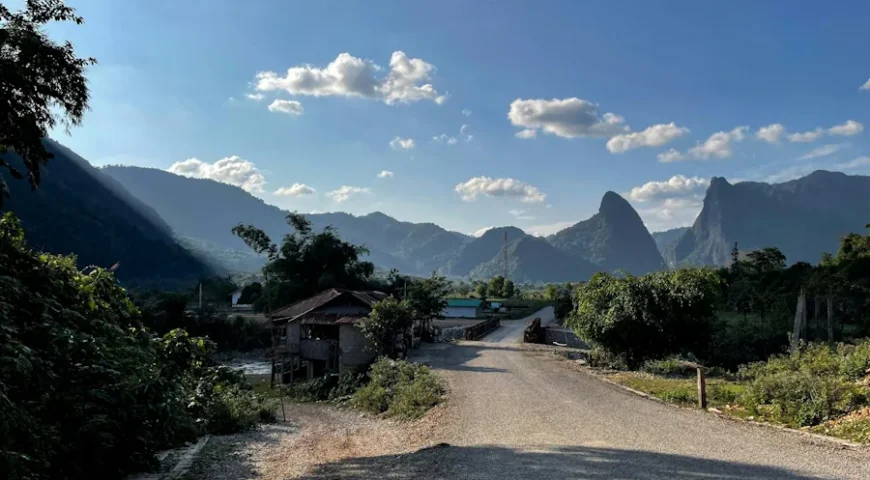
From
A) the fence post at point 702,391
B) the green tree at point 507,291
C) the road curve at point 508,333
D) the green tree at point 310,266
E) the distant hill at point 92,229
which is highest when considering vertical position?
the distant hill at point 92,229

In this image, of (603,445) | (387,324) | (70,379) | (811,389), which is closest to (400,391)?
(387,324)

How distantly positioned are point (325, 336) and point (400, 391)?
18.4m

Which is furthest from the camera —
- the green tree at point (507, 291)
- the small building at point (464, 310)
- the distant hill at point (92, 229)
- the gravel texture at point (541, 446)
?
the green tree at point (507, 291)

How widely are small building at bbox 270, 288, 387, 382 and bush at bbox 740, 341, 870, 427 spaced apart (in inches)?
863

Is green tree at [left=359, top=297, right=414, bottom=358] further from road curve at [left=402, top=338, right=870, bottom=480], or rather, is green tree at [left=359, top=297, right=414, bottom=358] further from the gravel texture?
road curve at [left=402, top=338, right=870, bottom=480]

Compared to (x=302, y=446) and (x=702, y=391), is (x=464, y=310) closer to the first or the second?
(x=302, y=446)

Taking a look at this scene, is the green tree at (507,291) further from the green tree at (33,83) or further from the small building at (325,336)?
the green tree at (33,83)

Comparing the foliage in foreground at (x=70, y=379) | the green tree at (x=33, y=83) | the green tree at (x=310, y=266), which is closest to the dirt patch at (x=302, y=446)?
the foliage in foreground at (x=70, y=379)

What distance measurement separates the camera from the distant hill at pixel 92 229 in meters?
107

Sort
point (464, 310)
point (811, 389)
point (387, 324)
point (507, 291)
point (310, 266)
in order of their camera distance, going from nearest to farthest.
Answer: point (811, 389)
point (387, 324)
point (310, 266)
point (464, 310)
point (507, 291)

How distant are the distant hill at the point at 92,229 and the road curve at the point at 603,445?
10388cm

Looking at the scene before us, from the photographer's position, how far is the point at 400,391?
19.8m

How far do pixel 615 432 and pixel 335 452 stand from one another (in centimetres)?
608

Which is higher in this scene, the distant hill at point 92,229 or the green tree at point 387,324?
A: the distant hill at point 92,229
